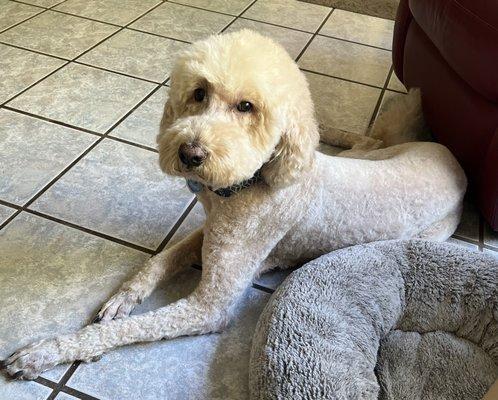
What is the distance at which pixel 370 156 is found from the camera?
1.40m

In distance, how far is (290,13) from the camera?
8.24 feet

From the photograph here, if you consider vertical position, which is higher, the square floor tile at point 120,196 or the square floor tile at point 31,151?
the square floor tile at point 31,151

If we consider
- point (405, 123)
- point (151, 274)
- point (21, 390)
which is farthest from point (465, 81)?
point (21, 390)

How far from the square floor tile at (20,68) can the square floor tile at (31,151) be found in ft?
0.52

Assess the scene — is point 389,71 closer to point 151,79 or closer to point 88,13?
point 151,79

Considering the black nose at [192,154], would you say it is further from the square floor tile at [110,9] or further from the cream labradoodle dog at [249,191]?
the square floor tile at [110,9]

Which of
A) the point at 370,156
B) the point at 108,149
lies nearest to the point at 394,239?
the point at 370,156

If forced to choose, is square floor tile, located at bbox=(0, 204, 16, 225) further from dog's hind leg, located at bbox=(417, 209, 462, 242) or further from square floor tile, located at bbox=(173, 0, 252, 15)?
square floor tile, located at bbox=(173, 0, 252, 15)

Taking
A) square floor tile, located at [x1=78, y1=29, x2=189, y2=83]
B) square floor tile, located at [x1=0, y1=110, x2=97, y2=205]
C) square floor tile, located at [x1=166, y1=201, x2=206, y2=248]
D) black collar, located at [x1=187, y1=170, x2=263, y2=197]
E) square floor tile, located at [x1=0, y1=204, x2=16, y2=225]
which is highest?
black collar, located at [x1=187, y1=170, x2=263, y2=197]

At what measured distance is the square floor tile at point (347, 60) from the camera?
6.74 ft

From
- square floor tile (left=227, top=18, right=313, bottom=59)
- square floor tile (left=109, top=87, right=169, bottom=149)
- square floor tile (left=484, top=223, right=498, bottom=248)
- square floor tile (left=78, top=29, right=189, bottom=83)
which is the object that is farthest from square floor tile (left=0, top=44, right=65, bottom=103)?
square floor tile (left=484, top=223, right=498, bottom=248)

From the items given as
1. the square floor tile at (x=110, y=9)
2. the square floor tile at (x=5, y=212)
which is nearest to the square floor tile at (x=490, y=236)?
the square floor tile at (x=5, y=212)

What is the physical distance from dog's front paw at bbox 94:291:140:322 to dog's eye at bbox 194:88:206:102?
0.45m

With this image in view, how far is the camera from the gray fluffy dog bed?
0.90m
